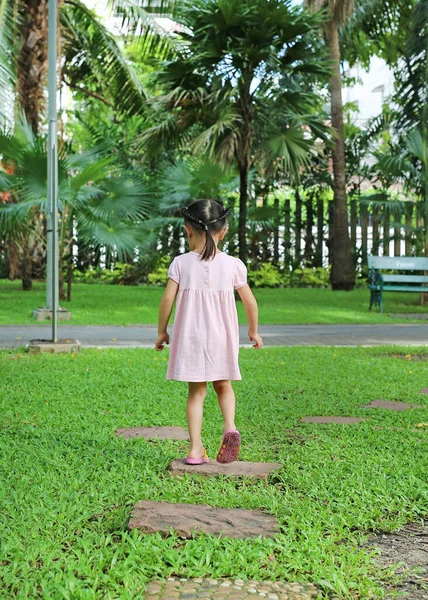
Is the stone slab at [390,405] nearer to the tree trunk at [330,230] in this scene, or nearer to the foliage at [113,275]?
the foliage at [113,275]

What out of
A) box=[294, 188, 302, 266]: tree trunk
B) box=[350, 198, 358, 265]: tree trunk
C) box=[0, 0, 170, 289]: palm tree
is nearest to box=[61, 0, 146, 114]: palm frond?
box=[0, 0, 170, 289]: palm tree

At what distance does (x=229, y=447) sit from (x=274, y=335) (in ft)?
26.3

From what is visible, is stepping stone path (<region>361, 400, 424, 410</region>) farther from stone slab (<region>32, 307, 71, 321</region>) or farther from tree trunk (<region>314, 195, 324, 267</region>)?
tree trunk (<region>314, 195, 324, 267</region>)

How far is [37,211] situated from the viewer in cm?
1521

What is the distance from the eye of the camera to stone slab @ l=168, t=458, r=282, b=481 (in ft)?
13.9

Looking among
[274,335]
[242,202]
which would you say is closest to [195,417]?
[274,335]

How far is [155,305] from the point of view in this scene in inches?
642

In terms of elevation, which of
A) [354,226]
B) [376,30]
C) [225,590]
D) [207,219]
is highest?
[376,30]

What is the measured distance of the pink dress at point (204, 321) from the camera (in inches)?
171

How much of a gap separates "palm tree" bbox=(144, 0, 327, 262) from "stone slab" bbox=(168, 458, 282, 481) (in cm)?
1233

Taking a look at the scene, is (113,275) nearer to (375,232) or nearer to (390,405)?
(375,232)

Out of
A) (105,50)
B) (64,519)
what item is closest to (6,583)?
(64,519)

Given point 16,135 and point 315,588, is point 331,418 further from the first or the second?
point 16,135

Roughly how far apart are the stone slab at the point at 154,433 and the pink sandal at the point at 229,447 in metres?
0.89
